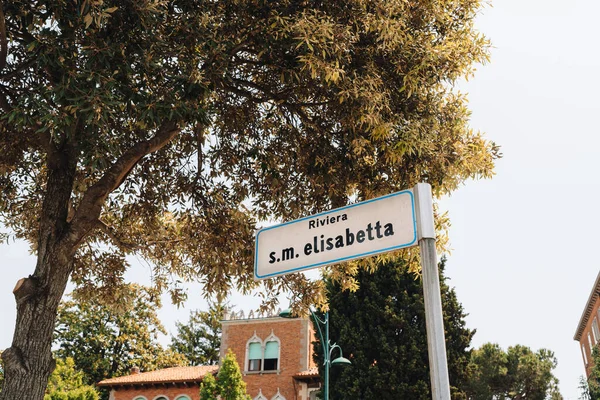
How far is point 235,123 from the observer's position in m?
10.5

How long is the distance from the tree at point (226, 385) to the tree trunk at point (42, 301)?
794 inches

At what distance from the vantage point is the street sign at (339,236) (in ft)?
10.5

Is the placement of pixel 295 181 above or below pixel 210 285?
above

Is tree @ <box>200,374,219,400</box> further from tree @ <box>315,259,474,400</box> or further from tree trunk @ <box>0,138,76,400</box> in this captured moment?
tree trunk @ <box>0,138,76,400</box>

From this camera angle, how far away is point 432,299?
2.85m

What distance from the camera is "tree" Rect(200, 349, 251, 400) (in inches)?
1045

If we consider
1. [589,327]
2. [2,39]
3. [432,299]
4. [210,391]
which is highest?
[589,327]

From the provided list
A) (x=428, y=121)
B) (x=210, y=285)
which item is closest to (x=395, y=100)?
(x=428, y=121)

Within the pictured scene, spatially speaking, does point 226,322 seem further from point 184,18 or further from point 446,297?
point 184,18

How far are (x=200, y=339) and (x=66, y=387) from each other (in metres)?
20.1

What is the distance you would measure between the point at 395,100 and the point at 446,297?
60.3 ft

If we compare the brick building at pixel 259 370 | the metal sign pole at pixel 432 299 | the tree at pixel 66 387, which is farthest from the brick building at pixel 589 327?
the metal sign pole at pixel 432 299

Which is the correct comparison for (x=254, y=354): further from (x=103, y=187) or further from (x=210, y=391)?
(x=103, y=187)

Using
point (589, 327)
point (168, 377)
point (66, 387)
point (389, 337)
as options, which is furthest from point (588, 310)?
point (66, 387)
